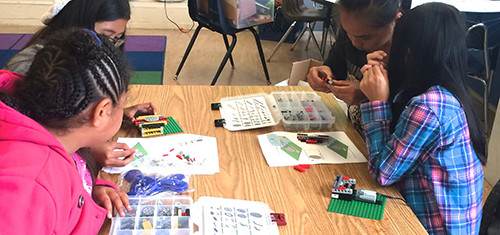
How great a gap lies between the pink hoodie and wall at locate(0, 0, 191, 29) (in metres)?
4.22

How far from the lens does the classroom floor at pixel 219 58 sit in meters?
3.93

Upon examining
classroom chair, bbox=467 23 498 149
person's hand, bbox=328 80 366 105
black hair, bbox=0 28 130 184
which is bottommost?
classroom chair, bbox=467 23 498 149

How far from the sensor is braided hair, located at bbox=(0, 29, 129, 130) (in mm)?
820

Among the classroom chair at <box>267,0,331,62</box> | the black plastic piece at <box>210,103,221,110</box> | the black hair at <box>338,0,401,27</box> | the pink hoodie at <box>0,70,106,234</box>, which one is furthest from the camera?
the classroom chair at <box>267,0,331,62</box>

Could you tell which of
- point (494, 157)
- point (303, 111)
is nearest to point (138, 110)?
point (303, 111)

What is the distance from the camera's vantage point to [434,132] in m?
1.18

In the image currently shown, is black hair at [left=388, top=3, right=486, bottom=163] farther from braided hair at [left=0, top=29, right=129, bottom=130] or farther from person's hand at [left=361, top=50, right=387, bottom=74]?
braided hair at [left=0, top=29, right=129, bottom=130]

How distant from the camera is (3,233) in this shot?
2.27ft

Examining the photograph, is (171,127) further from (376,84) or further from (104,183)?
(376,84)

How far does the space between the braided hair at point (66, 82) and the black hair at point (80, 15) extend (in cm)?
61

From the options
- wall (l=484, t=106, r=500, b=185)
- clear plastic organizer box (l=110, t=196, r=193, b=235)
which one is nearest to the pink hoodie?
clear plastic organizer box (l=110, t=196, r=193, b=235)

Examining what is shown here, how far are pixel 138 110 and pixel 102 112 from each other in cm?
66

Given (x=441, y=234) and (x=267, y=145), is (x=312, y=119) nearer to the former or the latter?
(x=267, y=145)

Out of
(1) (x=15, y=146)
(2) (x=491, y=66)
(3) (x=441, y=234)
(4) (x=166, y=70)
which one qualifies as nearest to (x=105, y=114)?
(1) (x=15, y=146)
